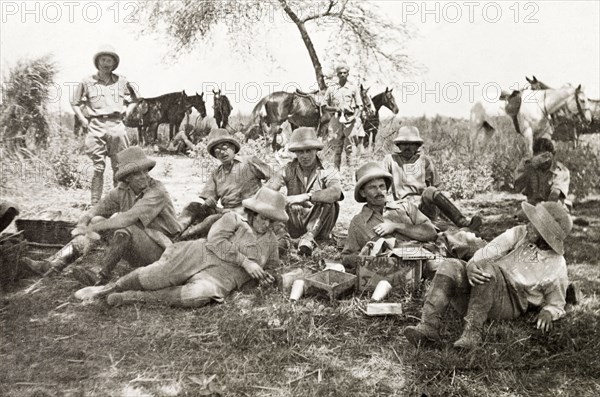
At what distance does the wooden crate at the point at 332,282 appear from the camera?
14.6ft

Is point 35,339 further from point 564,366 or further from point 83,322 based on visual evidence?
point 564,366

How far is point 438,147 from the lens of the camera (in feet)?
37.9

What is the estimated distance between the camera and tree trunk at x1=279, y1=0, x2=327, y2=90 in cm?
1149

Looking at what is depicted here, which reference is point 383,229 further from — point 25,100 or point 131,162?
point 25,100

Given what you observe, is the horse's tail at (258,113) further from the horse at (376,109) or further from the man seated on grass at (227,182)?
the man seated on grass at (227,182)

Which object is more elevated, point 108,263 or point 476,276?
point 476,276

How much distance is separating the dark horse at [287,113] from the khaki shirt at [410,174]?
A: 18.1 feet

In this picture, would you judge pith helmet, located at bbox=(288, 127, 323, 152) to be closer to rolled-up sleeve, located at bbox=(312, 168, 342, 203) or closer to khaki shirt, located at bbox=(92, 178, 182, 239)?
rolled-up sleeve, located at bbox=(312, 168, 342, 203)

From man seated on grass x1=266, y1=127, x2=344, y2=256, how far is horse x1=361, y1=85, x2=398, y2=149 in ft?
20.1

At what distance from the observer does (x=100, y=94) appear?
7.27m

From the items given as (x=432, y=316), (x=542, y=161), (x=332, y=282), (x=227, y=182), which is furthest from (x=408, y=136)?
(x=432, y=316)

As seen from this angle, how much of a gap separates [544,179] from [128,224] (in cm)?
515

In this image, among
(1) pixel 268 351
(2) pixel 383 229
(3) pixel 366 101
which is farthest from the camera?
(3) pixel 366 101

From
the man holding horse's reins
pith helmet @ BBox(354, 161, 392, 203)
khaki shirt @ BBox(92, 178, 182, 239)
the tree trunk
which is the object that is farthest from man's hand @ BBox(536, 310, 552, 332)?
the tree trunk
